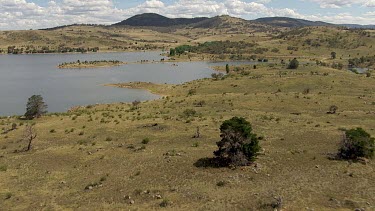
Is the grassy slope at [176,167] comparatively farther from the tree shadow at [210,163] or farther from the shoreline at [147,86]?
the shoreline at [147,86]

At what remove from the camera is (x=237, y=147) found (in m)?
34.0

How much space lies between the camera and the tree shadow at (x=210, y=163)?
33719mm

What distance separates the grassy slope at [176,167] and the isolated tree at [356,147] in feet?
5.62

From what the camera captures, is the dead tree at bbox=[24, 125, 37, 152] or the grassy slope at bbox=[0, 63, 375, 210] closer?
the grassy slope at bbox=[0, 63, 375, 210]

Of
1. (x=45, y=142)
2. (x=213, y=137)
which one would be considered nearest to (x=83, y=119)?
(x=45, y=142)

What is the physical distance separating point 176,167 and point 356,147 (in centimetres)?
1728

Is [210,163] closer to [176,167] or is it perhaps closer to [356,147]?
[176,167]

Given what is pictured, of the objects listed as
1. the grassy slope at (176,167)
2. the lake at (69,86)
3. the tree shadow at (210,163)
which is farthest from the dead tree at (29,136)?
the lake at (69,86)

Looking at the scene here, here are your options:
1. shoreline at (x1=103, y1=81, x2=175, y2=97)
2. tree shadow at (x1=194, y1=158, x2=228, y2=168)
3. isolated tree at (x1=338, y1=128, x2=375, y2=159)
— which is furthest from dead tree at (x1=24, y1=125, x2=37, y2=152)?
shoreline at (x1=103, y1=81, x2=175, y2=97)

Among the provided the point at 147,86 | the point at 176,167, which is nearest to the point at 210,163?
the point at 176,167

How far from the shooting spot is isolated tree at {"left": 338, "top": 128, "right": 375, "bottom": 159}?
115 ft

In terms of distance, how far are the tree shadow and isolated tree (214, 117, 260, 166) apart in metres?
0.27

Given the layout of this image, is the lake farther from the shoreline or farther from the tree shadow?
the tree shadow

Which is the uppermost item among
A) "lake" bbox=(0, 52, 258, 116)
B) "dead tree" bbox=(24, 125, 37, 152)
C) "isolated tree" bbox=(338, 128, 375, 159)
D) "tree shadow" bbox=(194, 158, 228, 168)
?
"isolated tree" bbox=(338, 128, 375, 159)
